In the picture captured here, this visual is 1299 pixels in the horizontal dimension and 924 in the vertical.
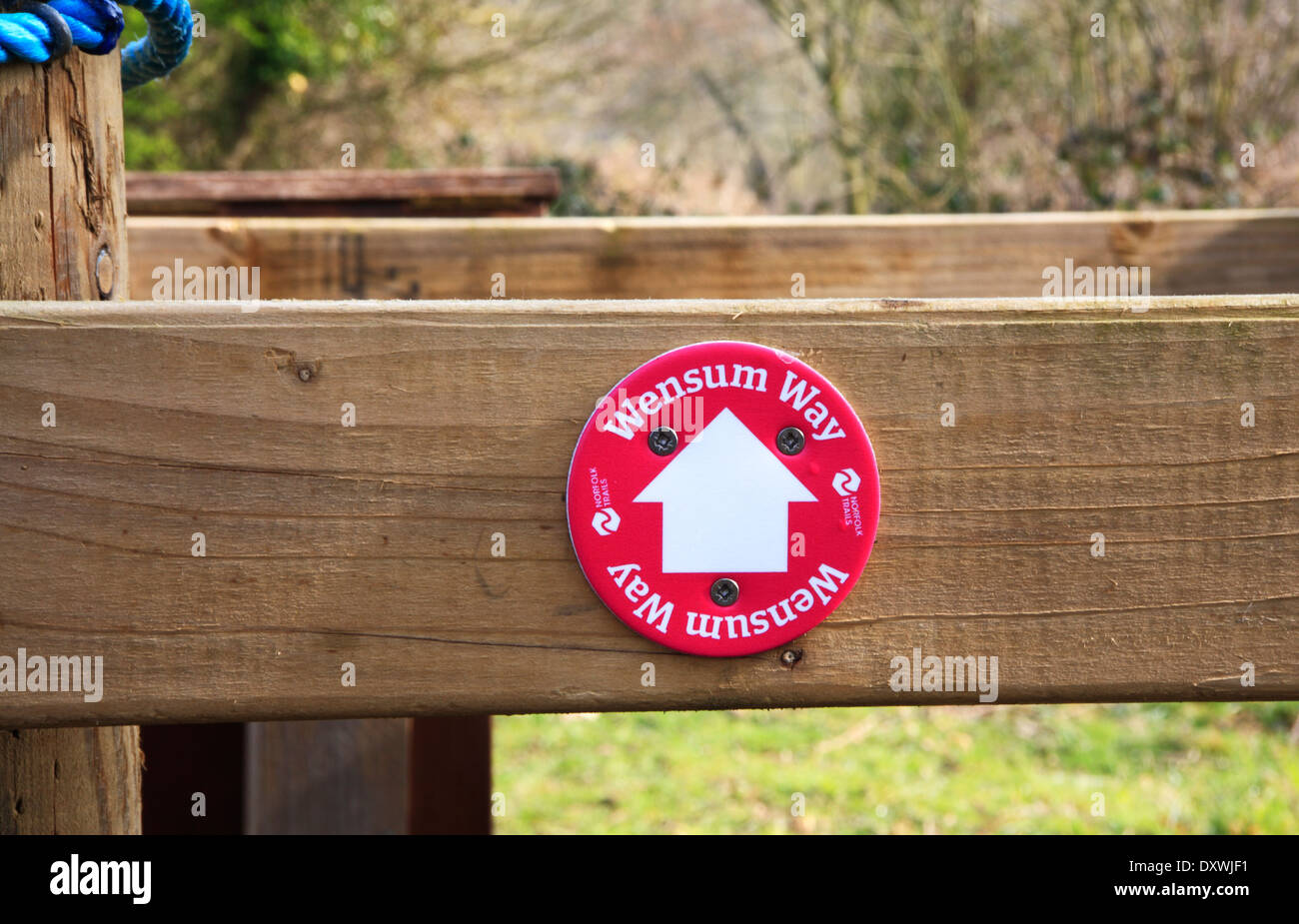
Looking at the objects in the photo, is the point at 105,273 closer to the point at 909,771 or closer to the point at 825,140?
the point at 909,771

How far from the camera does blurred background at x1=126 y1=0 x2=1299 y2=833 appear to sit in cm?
434

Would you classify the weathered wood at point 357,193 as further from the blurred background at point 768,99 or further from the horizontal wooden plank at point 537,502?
the blurred background at point 768,99

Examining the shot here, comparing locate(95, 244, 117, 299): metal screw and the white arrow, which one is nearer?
the white arrow

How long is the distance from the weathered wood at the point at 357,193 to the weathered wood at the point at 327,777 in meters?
0.89

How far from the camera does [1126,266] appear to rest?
69.3 inches

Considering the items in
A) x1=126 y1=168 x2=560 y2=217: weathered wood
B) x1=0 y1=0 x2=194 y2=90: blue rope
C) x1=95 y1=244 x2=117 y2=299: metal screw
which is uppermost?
x1=126 y1=168 x2=560 y2=217: weathered wood

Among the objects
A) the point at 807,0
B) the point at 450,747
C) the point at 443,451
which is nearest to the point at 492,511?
the point at 443,451

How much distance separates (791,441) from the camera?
76cm

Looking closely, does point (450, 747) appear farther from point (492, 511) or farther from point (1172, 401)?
point (1172, 401)

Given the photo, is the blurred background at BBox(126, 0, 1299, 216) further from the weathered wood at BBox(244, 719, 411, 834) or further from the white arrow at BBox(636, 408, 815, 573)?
the white arrow at BBox(636, 408, 815, 573)

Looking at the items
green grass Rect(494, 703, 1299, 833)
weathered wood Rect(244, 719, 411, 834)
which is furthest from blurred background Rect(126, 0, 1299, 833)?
weathered wood Rect(244, 719, 411, 834)

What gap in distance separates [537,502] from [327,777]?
1.29m

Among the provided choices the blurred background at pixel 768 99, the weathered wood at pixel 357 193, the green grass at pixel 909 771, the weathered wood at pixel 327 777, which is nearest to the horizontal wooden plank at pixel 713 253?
the weathered wood at pixel 357 193

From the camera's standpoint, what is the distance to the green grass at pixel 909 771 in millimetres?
4031
